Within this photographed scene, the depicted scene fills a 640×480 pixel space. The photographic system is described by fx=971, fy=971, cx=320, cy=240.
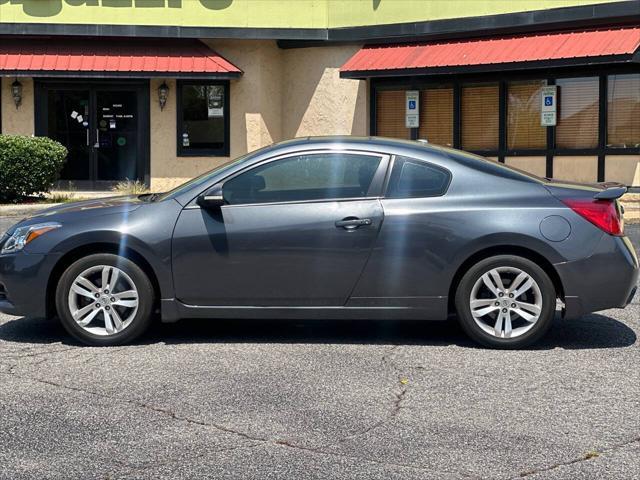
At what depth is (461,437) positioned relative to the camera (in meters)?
4.86

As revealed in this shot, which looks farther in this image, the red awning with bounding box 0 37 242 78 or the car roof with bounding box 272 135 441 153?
the red awning with bounding box 0 37 242 78

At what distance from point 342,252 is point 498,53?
1383 centimetres

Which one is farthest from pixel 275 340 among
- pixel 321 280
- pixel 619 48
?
pixel 619 48

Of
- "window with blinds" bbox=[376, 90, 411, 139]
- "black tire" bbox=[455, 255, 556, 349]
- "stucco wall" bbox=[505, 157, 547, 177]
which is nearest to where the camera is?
"black tire" bbox=[455, 255, 556, 349]

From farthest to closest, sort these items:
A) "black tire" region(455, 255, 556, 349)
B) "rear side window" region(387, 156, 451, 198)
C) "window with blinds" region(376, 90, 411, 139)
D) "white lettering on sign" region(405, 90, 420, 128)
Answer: "window with blinds" region(376, 90, 411, 139) → "white lettering on sign" region(405, 90, 420, 128) → "rear side window" region(387, 156, 451, 198) → "black tire" region(455, 255, 556, 349)

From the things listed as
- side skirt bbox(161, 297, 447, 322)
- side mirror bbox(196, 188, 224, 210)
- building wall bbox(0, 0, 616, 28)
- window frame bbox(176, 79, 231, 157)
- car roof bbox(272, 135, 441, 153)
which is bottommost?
side skirt bbox(161, 297, 447, 322)

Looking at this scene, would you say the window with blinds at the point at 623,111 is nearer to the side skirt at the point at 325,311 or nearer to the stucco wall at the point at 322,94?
the stucco wall at the point at 322,94

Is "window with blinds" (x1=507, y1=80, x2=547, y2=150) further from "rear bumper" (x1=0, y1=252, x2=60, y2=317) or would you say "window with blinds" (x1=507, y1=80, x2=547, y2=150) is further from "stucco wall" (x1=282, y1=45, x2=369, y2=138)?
"rear bumper" (x1=0, y1=252, x2=60, y2=317)

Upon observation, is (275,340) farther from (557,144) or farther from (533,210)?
(557,144)

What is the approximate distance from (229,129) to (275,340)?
16327 millimetres

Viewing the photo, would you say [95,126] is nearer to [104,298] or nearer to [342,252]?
[104,298]

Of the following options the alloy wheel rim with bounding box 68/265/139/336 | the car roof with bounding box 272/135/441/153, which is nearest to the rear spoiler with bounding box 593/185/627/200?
the car roof with bounding box 272/135/441/153

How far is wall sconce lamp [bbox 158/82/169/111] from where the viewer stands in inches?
895

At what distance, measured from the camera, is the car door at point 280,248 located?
22.4 ft
